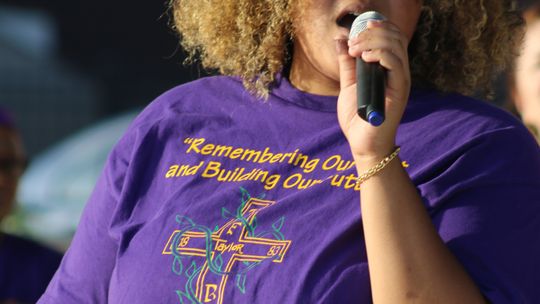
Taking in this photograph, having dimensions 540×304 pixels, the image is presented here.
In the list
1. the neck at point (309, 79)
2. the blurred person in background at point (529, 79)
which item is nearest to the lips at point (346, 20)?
the neck at point (309, 79)

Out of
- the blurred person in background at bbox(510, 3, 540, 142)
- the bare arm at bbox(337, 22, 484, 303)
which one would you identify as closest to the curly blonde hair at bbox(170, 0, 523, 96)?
the bare arm at bbox(337, 22, 484, 303)

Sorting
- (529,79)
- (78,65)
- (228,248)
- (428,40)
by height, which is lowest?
(78,65)

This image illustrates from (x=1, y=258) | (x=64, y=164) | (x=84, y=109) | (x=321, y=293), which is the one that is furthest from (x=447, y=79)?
(x=84, y=109)

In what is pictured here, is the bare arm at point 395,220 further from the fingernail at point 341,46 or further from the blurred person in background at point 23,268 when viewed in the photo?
the blurred person in background at point 23,268

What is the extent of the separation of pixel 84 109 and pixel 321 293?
28.7 feet

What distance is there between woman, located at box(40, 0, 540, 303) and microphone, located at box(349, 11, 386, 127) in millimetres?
17

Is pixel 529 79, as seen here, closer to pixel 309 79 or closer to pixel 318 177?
pixel 309 79

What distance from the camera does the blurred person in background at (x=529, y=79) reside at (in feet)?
11.0

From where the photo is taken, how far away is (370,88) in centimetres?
175

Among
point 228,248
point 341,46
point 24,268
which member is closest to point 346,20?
point 341,46

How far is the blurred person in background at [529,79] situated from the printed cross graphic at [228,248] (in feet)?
5.09

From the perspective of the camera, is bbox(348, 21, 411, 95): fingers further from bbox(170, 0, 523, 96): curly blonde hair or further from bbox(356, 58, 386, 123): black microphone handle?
bbox(170, 0, 523, 96): curly blonde hair

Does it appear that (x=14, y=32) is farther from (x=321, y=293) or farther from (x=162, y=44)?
(x=321, y=293)

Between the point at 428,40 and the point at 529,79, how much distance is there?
1214mm
